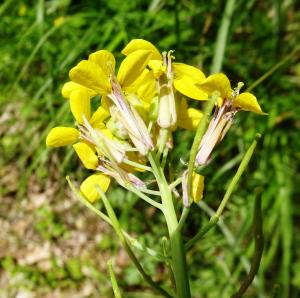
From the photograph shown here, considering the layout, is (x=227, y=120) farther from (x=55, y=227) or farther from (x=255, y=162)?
(x=55, y=227)

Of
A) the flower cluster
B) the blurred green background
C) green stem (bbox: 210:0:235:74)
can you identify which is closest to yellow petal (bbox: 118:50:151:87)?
the flower cluster

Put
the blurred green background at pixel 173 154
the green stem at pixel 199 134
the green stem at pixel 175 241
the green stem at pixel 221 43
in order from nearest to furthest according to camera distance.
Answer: the green stem at pixel 199 134, the green stem at pixel 175 241, the green stem at pixel 221 43, the blurred green background at pixel 173 154

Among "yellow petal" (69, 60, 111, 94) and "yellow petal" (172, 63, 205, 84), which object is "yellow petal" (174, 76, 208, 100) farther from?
"yellow petal" (69, 60, 111, 94)

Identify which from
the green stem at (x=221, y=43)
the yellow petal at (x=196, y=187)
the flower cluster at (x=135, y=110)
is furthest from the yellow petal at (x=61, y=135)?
the green stem at (x=221, y=43)

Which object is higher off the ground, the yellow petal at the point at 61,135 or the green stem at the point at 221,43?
the yellow petal at the point at 61,135

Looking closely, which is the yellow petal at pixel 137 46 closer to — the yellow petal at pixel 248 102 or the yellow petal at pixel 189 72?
the yellow petal at pixel 189 72

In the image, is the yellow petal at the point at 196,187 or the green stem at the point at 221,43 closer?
the yellow petal at the point at 196,187

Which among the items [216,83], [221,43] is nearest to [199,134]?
[216,83]

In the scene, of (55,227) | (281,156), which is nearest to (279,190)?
(281,156)
